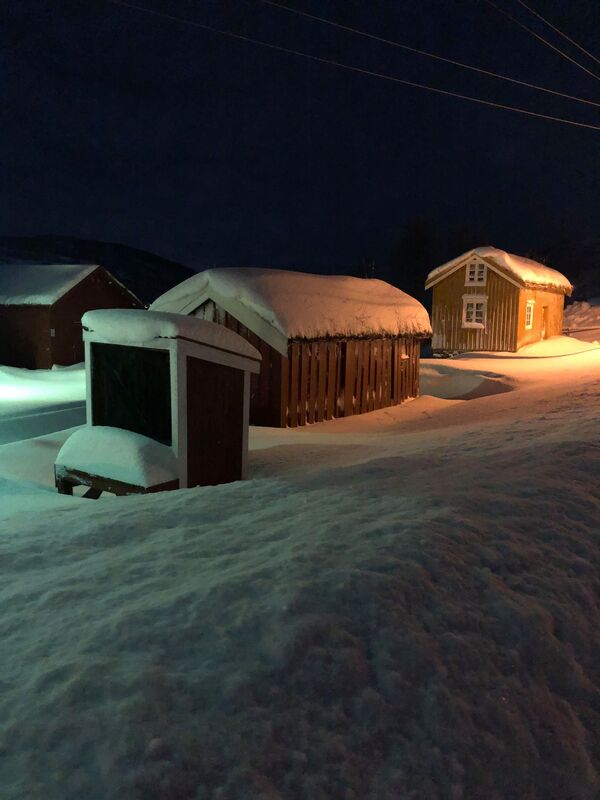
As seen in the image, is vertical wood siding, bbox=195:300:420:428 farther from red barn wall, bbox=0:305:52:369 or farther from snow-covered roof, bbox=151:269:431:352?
red barn wall, bbox=0:305:52:369

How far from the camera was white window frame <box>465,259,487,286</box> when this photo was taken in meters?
29.8

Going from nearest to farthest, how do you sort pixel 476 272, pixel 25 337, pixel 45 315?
pixel 45 315 < pixel 25 337 < pixel 476 272

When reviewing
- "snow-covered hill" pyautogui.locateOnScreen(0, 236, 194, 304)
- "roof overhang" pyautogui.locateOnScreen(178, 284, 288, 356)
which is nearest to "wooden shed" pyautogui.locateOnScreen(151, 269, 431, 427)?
"roof overhang" pyautogui.locateOnScreen(178, 284, 288, 356)

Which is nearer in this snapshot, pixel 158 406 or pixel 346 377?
pixel 158 406

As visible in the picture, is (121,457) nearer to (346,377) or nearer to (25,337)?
(346,377)

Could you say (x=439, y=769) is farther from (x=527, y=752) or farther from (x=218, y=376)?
(x=218, y=376)

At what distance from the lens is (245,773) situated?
2.31 meters

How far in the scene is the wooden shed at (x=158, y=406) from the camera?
7.79 m

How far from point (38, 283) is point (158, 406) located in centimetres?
2306

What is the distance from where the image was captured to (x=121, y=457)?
7.74 m

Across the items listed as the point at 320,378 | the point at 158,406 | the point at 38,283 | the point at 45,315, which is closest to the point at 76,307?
the point at 45,315

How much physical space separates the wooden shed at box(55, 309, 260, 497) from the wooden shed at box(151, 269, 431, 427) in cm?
448

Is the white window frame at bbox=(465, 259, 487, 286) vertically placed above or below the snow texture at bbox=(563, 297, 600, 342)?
above

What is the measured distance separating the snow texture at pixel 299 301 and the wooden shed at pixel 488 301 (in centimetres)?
1416
